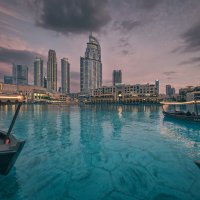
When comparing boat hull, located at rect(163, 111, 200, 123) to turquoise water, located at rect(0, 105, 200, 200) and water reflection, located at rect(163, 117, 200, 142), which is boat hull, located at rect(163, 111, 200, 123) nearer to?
water reflection, located at rect(163, 117, 200, 142)

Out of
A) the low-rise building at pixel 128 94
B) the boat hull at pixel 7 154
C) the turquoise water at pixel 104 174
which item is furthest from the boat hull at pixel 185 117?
the low-rise building at pixel 128 94

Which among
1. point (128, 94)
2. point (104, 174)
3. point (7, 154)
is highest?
point (128, 94)

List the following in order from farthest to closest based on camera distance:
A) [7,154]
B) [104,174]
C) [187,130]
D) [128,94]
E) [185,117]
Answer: [128,94] → [185,117] → [187,130] → [104,174] → [7,154]

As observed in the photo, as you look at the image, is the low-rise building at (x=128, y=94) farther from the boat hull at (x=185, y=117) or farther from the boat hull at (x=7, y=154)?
the boat hull at (x=7, y=154)

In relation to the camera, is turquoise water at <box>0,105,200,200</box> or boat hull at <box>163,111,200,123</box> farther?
boat hull at <box>163,111,200,123</box>

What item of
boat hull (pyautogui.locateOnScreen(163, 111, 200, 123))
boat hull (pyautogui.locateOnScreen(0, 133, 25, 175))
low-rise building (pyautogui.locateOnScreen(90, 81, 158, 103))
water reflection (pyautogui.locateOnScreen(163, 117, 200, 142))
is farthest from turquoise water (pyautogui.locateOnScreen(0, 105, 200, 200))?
low-rise building (pyautogui.locateOnScreen(90, 81, 158, 103))

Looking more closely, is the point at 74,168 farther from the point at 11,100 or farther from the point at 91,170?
the point at 11,100

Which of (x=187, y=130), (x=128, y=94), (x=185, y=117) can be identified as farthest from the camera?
(x=128, y=94)

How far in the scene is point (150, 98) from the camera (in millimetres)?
154375

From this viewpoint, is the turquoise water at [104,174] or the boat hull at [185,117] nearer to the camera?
the turquoise water at [104,174]

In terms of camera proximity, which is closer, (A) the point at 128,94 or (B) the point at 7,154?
(B) the point at 7,154

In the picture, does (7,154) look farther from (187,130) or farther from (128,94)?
(128,94)

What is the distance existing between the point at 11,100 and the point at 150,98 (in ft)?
523

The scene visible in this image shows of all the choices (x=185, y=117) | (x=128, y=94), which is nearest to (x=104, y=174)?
(x=185, y=117)
